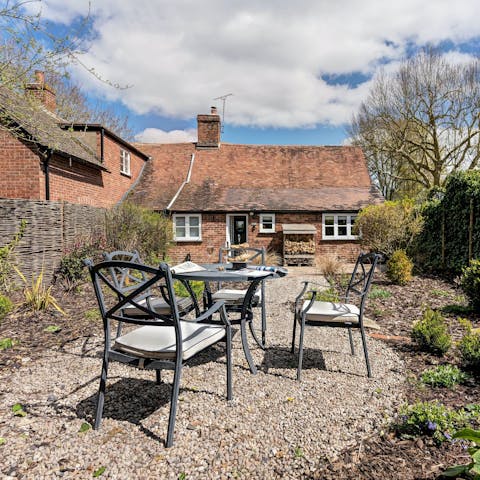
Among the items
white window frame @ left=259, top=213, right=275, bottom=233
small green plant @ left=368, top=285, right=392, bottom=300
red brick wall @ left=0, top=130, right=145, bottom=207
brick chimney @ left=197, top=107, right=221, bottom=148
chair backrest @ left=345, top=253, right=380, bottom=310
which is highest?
brick chimney @ left=197, top=107, right=221, bottom=148

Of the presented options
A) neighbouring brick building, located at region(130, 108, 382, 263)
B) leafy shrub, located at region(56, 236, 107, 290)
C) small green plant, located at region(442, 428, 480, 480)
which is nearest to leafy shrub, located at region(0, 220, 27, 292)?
leafy shrub, located at region(56, 236, 107, 290)

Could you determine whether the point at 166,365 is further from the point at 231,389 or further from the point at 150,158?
the point at 150,158

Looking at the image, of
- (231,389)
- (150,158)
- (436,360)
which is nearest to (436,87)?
(150,158)

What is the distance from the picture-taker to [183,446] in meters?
2.33

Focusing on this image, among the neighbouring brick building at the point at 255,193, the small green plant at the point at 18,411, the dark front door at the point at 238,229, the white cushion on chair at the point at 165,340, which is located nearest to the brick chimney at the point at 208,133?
the neighbouring brick building at the point at 255,193

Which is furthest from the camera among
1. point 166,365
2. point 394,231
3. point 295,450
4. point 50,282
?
point 394,231

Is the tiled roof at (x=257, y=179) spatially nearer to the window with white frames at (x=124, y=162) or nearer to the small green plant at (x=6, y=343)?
the window with white frames at (x=124, y=162)

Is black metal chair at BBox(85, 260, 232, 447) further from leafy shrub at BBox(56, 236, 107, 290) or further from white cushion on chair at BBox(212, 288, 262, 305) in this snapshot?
leafy shrub at BBox(56, 236, 107, 290)

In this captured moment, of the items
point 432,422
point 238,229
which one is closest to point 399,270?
point 432,422

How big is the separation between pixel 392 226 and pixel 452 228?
1667 millimetres

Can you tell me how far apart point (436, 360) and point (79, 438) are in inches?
136

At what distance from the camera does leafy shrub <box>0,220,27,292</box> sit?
6.64 meters

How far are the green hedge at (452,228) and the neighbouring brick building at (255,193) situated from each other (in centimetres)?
452

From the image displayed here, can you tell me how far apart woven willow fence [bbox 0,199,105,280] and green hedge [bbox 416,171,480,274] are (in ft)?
32.0
